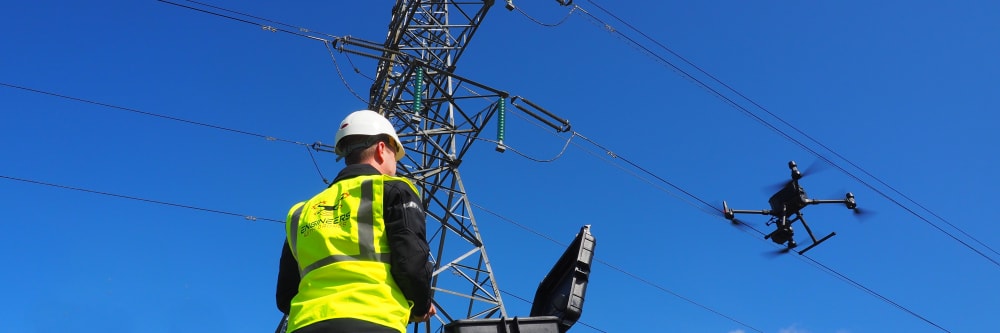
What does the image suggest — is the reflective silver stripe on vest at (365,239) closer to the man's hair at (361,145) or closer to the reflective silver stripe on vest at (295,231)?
the reflective silver stripe on vest at (295,231)

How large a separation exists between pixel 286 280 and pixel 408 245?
70cm

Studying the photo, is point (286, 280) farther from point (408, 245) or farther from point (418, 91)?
point (418, 91)

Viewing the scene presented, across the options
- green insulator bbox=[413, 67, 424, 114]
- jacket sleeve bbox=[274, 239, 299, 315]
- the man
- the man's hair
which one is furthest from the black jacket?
green insulator bbox=[413, 67, 424, 114]

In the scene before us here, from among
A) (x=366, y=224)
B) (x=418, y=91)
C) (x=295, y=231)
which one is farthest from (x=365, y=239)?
(x=418, y=91)

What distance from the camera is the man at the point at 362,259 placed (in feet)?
7.29

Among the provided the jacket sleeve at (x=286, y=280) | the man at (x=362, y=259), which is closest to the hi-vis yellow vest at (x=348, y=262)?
the man at (x=362, y=259)

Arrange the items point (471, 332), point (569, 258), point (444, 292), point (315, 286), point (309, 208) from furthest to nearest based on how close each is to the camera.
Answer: point (444, 292), point (569, 258), point (471, 332), point (309, 208), point (315, 286)

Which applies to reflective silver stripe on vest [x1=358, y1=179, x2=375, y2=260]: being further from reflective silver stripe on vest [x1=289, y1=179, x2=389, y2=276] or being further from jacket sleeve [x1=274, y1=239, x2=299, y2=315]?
jacket sleeve [x1=274, y1=239, x2=299, y2=315]

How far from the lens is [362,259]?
2320 mm

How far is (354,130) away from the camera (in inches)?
111

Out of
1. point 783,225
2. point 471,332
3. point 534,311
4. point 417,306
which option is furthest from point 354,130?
point 783,225

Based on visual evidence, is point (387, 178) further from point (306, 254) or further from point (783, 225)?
point (783, 225)

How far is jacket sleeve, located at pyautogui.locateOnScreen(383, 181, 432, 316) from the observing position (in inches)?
90.8

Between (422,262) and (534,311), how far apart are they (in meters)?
2.54
